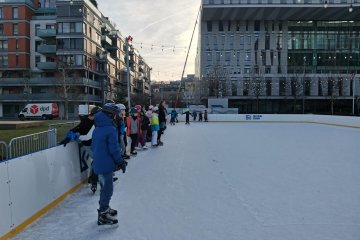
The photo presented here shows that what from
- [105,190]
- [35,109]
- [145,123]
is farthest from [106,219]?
[35,109]

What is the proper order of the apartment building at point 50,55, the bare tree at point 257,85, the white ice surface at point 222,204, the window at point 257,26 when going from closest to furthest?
the white ice surface at point 222,204
the apartment building at point 50,55
the bare tree at point 257,85
the window at point 257,26

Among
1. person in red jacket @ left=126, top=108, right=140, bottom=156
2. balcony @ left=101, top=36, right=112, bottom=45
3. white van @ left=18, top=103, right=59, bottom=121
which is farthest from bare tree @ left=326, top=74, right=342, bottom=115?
person in red jacket @ left=126, top=108, right=140, bottom=156

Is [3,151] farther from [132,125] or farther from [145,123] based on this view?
[145,123]

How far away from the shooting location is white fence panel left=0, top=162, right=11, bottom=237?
13.5ft

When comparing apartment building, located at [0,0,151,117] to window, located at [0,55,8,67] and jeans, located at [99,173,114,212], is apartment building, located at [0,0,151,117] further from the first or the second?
jeans, located at [99,173,114,212]

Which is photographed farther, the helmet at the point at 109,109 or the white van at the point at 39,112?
the white van at the point at 39,112

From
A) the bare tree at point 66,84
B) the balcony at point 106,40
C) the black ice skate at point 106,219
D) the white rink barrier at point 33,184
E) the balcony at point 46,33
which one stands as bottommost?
the black ice skate at point 106,219

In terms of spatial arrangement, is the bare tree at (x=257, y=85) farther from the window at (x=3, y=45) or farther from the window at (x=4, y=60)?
the window at (x=3, y=45)

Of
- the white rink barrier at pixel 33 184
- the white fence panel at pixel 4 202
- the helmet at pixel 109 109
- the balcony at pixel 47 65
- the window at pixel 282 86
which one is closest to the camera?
the white fence panel at pixel 4 202

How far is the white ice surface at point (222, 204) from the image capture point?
14.6 feet

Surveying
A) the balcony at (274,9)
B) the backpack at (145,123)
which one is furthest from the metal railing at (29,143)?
the balcony at (274,9)

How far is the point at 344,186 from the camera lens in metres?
A: 7.12

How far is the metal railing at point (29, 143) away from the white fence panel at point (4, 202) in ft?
1.83

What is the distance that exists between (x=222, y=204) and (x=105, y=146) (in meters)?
2.35
